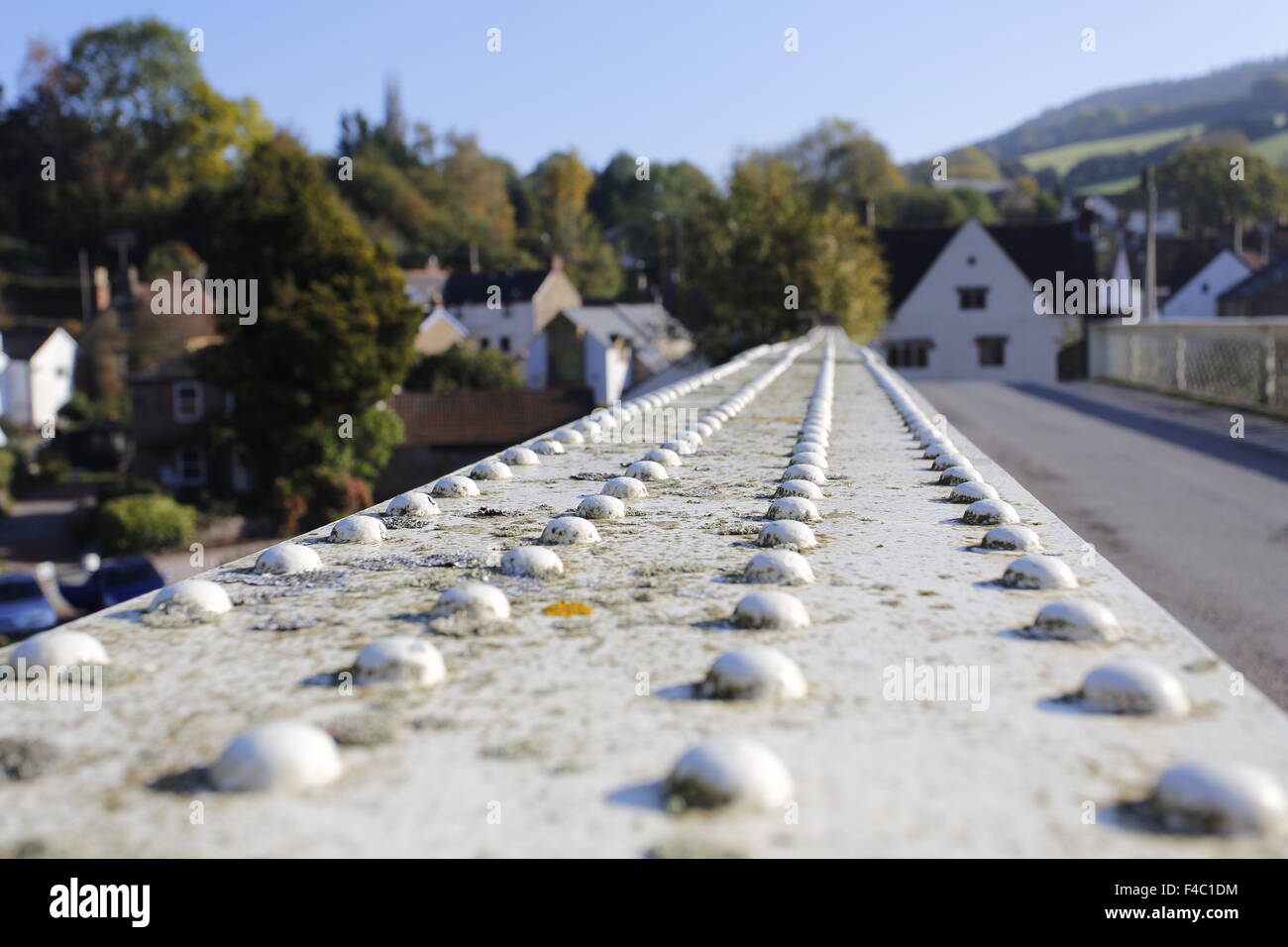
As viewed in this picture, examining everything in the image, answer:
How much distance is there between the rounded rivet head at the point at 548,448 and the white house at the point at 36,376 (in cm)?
6348

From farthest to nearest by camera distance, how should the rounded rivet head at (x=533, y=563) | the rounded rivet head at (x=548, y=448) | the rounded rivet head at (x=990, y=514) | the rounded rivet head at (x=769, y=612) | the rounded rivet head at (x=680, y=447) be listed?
the rounded rivet head at (x=548, y=448) < the rounded rivet head at (x=680, y=447) < the rounded rivet head at (x=990, y=514) < the rounded rivet head at (x=533, y=563) < the rounded rivet head at (x=769, y=612)

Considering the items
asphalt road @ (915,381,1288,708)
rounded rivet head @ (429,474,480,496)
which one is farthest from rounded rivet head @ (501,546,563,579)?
asphalt road @ (915,381,1288,708)

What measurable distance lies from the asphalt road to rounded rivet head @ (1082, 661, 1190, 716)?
5752mm

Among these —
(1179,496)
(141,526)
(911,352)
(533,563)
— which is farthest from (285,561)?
(911,352)

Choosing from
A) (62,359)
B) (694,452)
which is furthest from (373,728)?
(62,359)

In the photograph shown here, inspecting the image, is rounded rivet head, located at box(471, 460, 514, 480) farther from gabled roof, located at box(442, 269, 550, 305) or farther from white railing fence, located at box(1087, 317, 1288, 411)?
gabled roof, located at box(442, 269, 550, 305)

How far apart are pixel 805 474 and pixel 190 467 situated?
4638 cm

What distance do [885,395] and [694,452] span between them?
421 centimetres

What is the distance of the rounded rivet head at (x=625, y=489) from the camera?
4.44m

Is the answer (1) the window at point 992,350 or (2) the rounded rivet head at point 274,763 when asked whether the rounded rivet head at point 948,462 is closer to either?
(2) the rounded rivet head at point 274,763

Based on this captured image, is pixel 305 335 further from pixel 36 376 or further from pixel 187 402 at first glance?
pixel 36 376

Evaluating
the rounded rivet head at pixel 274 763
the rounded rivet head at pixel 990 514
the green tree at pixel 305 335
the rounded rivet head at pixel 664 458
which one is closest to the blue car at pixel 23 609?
the green tree at pixel 305 335

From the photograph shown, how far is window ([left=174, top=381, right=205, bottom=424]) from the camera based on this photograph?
152 ft
